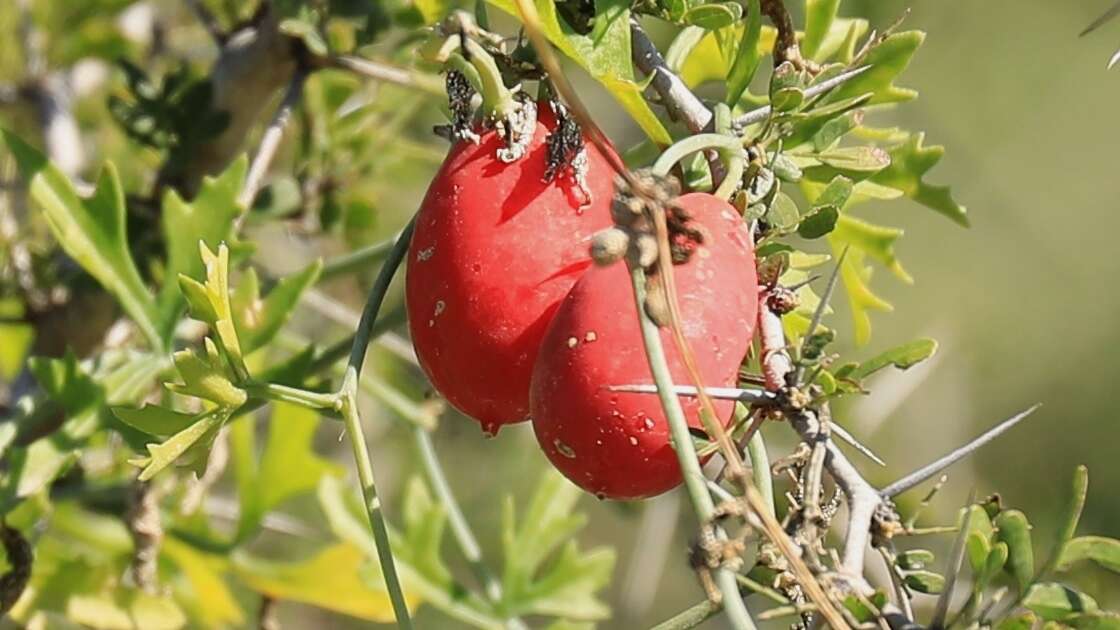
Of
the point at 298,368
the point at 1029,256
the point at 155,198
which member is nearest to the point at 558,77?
the point at 298,368

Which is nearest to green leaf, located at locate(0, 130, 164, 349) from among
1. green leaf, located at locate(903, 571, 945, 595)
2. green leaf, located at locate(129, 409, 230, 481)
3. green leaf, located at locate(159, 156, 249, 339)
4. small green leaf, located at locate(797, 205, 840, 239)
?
green leaf, located at locate(159, 156, 249, 339)

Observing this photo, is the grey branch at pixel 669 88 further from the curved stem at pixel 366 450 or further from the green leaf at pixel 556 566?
the green leaf at pixel 556 566

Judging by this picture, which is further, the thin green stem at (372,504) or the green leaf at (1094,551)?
the thin green stem at (372,504)

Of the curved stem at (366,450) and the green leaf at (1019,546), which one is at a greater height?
the green leaf at (1019,546)

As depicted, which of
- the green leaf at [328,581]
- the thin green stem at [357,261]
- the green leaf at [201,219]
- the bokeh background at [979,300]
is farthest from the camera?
the bokeh background at [979,300]

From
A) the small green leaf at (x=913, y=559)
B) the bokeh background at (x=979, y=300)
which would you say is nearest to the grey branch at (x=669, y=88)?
the small green leaf at (x=913, y=559)

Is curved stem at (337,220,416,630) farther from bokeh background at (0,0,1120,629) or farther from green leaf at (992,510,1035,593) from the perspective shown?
bokeh background at (0,0,1120,629)

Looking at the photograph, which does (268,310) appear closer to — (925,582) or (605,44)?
(605,44)

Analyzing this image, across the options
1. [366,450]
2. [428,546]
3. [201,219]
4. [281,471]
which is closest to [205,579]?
[281,471]
